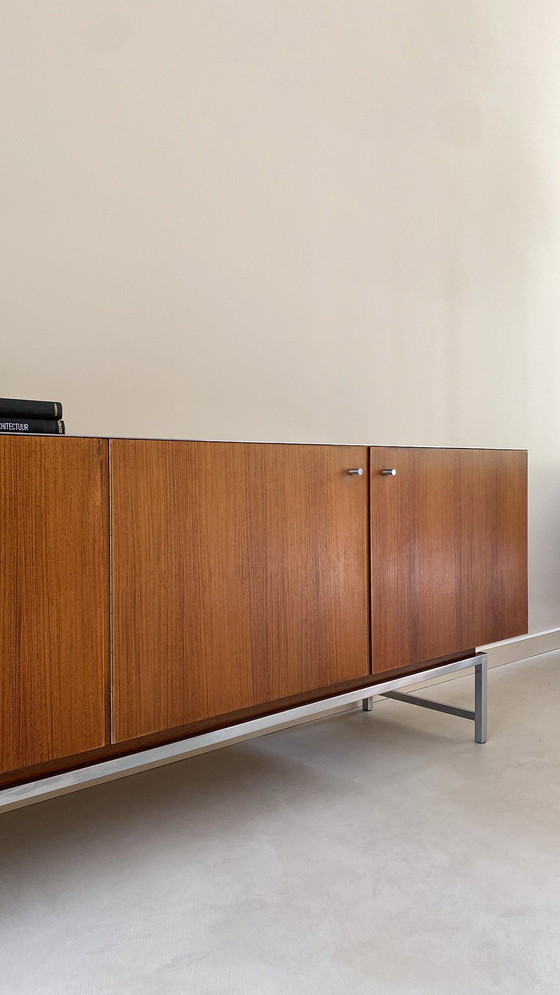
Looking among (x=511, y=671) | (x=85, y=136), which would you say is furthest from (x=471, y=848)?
(x=85, y=136)

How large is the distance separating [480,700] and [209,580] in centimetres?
135

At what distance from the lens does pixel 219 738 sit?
191cm

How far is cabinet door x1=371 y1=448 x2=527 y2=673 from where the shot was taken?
2.27 metres

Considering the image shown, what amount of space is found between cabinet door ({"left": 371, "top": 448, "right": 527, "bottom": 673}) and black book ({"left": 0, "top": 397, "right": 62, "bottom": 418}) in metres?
0.96

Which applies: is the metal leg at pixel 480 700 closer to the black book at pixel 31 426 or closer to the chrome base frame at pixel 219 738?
the chrome base frame at pixel 219 738

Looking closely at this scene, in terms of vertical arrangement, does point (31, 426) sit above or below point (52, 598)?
above

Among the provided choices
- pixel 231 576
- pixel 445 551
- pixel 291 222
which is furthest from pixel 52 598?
pixel 291 222

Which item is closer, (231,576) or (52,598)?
(52,598)

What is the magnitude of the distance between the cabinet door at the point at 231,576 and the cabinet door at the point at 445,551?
0.32 feet

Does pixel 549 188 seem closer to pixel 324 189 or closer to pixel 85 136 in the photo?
pixel 324 189

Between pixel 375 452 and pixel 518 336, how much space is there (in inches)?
88.8

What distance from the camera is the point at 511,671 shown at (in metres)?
3.82

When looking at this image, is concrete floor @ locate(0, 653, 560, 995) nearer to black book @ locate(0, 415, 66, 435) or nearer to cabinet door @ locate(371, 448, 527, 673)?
cabinet door @ locate(371, 448, 527, 673)

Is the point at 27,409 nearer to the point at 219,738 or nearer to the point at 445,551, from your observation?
the point at 219,738
